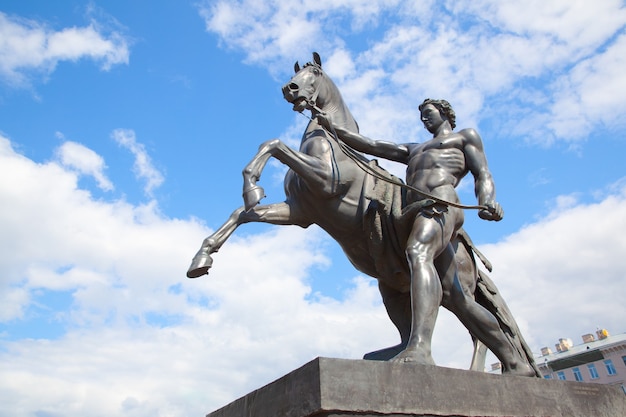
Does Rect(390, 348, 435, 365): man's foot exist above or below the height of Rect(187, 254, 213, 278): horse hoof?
below

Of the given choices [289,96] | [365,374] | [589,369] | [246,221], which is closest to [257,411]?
[365,374]

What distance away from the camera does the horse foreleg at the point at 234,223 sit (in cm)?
540

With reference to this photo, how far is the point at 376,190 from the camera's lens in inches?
236

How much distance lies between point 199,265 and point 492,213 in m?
2.88

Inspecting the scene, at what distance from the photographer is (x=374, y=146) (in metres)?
6.62

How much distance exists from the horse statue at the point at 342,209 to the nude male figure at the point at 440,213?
0.18 metres

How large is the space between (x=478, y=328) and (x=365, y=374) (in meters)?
2.44

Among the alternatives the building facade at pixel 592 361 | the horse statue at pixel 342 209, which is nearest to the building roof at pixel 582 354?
the building facade at pixel 592 361

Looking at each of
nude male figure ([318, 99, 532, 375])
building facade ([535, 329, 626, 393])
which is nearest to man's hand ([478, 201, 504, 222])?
nude male figure ([318, 99, 532, 375])

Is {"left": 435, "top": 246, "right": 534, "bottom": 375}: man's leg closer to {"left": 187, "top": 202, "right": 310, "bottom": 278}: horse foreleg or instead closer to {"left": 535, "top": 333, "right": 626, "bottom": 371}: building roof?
{"left": 187, "top": 202, "right": 310, "bottom": 278}: horse foreleg

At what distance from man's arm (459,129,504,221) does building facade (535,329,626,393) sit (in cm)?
4568

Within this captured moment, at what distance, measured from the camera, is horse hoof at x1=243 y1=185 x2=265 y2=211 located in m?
5.21

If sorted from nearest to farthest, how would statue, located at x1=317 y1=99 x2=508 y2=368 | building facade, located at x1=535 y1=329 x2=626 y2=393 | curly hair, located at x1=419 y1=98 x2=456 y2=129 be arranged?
1. statue, located at x1=317 y1=99 x2=508 y2=368
2. curly hair, located at x1=419 y1=98 x2=456 y2=129
3. building facade, located at x1=535 y1=329 x2=626 y2=393

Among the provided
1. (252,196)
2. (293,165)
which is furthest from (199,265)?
(293,165)
